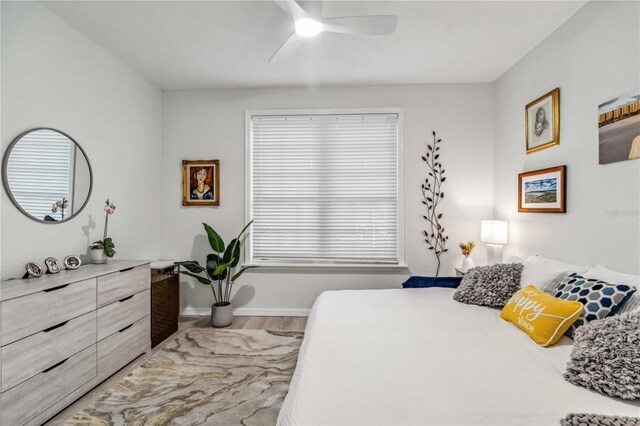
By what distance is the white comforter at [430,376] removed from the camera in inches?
40.8

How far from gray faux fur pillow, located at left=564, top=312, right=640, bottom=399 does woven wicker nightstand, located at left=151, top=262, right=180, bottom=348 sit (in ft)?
9.93

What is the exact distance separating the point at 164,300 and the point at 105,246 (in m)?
0.78

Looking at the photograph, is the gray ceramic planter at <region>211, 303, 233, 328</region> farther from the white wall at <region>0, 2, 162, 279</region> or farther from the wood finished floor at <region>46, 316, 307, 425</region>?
the white wall at <region>0, 2, 162, 279</region>

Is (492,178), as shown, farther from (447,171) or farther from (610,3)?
(610,3)

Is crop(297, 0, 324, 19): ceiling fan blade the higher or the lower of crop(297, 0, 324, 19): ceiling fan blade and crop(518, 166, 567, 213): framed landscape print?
the higher

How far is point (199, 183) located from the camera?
370cm

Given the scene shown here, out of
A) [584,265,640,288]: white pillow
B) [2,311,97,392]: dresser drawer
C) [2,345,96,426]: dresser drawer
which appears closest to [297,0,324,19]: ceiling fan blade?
[584,265,640,288]: white pillow

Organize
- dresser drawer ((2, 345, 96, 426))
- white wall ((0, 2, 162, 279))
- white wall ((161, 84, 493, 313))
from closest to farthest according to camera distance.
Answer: dresser drawer ((2, 345, 96, 426)), white wall ((0, 2, 162, 279)), white wall ((161, 84, 493, 313))

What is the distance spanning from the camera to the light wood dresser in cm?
166

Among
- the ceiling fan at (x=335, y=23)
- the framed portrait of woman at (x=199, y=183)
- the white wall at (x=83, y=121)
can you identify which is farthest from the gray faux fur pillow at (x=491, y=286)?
the white wall at (x=83, y=121)

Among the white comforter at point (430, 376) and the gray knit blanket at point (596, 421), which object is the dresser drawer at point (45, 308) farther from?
the gray knit blanket at point (596, 421)

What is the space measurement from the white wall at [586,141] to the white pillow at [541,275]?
1.00 feet

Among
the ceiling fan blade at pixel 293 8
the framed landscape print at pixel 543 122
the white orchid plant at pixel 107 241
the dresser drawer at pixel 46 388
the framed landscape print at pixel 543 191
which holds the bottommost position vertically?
the dresser drawer at pixel 46 388

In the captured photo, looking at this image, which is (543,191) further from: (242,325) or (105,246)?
(105,246)
